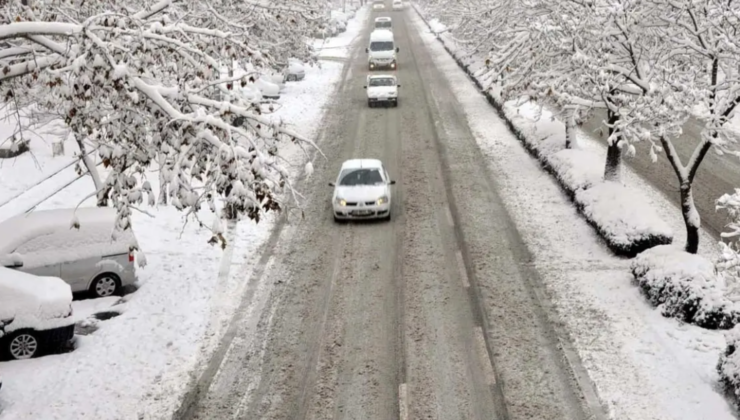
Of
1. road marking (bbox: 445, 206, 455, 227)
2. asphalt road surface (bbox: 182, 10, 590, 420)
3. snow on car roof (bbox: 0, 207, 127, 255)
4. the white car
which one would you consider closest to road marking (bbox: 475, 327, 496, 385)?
asphalt road surface (bbox: 182, 10, 590, 420)

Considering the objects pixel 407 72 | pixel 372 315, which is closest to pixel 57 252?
pixel 372 315

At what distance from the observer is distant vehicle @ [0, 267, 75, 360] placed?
38.3ft

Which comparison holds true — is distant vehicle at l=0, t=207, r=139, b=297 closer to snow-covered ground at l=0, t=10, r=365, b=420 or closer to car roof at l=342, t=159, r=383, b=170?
snow-covered ground at l=0, t=10, r=365, b=420

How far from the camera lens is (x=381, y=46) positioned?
1805 inches

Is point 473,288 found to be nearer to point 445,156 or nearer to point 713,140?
point 713,140

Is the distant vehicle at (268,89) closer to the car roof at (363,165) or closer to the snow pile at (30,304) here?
the car roof at (363,165)

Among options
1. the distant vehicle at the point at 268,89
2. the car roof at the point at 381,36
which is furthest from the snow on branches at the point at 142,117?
the car roof at the point at 381,36

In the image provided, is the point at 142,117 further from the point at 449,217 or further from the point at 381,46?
the point at 381,46

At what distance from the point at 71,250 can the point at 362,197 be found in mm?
7293

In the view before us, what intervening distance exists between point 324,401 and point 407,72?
Result: 121ft

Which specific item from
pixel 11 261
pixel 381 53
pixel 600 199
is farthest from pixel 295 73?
pixel 11 261

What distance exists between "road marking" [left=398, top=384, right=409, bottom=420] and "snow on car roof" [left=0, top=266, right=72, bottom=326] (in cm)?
589

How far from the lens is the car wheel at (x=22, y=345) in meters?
11.7

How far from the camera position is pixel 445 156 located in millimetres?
24797
